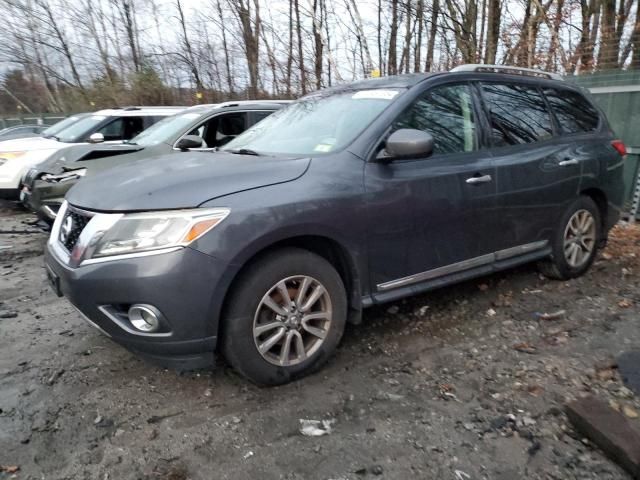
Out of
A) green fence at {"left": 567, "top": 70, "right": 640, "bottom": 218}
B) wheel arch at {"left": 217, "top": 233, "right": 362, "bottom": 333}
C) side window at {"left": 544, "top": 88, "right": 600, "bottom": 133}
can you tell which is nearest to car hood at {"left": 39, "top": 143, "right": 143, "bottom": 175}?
Answer: wheel arch at {"left": 217, "top": 233, "right": 362, "bottom": 333}

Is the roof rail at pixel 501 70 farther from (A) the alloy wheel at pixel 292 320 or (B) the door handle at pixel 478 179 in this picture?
(A) the alloy wheel at pixel 292 320

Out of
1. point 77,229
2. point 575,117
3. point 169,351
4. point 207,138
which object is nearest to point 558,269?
point 575,117

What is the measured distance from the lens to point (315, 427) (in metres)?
2.43

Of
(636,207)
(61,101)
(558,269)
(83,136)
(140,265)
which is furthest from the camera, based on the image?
(61,101)

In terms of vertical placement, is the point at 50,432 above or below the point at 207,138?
below

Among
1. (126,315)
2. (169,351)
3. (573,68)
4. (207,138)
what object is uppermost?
(573,68)

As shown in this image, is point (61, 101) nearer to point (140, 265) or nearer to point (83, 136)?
point (83, 136)

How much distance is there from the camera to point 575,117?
4.34 metres

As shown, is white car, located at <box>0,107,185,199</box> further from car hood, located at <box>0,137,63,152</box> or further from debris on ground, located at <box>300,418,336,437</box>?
debris on ground, located at <box>300,418,336,437</box>

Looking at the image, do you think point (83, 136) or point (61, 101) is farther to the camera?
point (61, 101)

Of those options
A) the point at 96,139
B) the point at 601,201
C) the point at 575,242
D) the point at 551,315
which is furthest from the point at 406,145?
the point at 96,139

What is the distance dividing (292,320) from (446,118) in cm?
187

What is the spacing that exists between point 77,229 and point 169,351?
91 centimetres

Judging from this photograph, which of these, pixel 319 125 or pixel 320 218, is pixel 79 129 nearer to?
pixel 319 125
